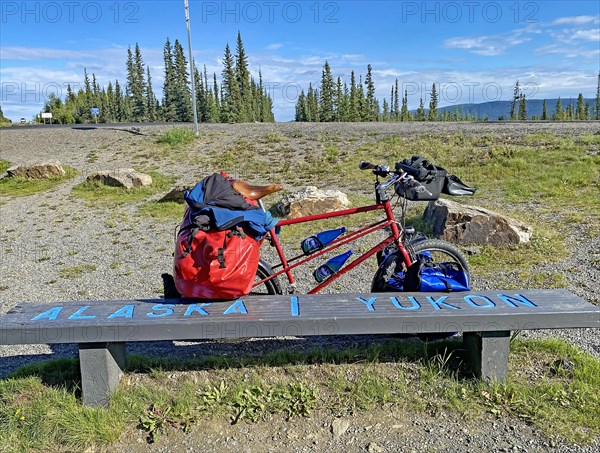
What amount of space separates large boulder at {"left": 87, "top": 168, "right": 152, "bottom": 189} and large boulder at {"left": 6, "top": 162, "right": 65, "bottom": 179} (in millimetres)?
1743

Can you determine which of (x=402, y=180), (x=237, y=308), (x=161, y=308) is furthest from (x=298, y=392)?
(x=402, y=180)

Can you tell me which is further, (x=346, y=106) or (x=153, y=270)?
(x=346, y=106)

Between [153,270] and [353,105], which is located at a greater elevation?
[353,105]

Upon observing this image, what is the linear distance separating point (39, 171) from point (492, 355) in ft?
48.0

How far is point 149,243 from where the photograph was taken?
27.8ft

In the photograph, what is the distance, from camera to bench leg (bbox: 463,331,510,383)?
3.16 metres

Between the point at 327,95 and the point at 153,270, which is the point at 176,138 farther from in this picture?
the point at 327,95

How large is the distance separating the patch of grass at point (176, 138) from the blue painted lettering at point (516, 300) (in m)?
15.4

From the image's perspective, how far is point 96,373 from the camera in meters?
3.11

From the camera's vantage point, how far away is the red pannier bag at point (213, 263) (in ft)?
10.5

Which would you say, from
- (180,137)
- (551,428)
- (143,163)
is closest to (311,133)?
(180,137)

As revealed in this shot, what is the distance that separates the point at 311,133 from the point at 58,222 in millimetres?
10233

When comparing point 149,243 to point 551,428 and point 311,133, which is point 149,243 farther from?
point 311,133

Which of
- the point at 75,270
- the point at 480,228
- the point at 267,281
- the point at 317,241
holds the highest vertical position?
the point at 317,241
